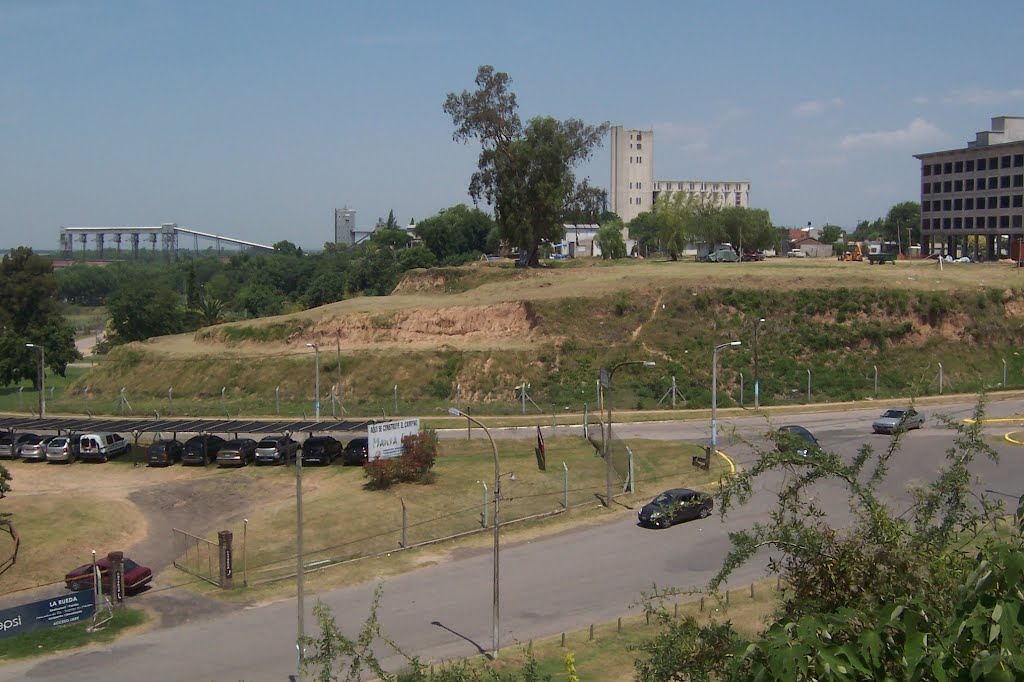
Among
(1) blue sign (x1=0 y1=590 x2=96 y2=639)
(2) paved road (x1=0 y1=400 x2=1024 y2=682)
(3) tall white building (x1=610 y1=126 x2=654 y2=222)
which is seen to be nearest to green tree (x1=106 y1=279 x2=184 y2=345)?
(2) paved road (x1=0 y1=400 x2=1024 y2=682)

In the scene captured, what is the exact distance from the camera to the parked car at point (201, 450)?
43.2 meters

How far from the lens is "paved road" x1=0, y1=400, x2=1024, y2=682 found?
22953mm

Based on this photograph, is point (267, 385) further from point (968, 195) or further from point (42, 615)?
point (968, 195)

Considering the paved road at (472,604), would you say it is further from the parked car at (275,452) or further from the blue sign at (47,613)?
the parked car at (275,452)

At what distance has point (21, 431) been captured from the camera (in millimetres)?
49438

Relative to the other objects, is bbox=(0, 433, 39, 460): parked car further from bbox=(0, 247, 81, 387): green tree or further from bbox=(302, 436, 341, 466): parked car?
bbox=(0, 247, 81, 387): green tree

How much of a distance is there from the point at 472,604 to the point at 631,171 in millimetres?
171556

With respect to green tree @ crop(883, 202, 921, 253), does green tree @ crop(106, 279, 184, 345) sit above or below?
below

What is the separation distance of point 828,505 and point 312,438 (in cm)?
2159

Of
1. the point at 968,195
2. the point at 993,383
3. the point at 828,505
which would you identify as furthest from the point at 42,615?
the point at 968,195

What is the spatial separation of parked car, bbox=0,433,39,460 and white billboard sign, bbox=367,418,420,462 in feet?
62.4

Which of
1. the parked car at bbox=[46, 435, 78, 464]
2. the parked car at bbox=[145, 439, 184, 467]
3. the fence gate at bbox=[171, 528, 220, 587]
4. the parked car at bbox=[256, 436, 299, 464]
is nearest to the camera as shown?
the fence gate at bbox=[171, 528, 220, 587]

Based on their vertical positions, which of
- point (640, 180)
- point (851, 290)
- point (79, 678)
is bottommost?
point (79, 678)

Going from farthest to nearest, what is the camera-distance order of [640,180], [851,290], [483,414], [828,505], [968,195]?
[640,180]
[968,195]
[851,290]
[483,414]
[828,505]
